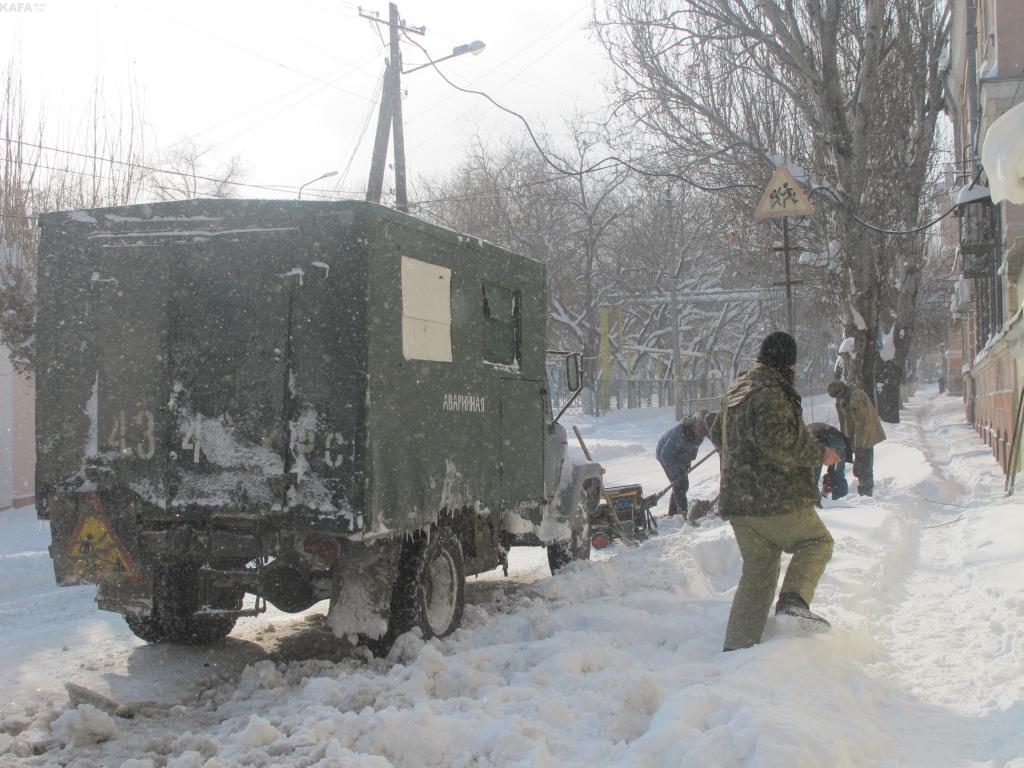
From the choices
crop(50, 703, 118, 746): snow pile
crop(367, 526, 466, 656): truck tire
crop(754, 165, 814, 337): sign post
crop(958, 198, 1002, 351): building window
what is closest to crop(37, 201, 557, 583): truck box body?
crop(367, 526, 466, 656): truck tire

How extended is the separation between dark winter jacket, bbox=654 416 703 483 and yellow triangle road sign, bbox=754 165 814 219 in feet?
8.70

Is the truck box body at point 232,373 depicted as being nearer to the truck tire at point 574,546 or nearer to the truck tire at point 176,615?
the truck tire at point 176,615

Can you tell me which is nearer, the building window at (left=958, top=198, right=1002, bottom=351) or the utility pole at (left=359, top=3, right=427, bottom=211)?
the utility pole at (left=359, top=3, right=427, bottom=211)

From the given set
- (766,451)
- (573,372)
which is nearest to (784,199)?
(573,372)

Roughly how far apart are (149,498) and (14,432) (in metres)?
12.9

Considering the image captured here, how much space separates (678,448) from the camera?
40.6 ft

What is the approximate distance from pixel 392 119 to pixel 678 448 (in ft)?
34.9

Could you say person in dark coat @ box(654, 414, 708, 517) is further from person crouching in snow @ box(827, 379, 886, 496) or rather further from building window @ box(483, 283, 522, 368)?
building window @ box(483, 283, 522, 368)

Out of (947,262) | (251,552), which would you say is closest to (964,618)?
(251,552)

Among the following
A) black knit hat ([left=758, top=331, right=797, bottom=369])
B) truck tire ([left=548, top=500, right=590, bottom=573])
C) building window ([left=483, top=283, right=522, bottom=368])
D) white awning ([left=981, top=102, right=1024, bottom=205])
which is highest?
white awning ([left=981, top=102, right=1024, bottom=205])

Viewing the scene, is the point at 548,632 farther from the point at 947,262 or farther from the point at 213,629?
the point at 947,262

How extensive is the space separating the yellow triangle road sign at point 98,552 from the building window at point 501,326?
103 inches

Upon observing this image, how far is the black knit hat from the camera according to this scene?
5422mm

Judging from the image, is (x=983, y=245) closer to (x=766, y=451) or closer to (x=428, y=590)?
(x=766, y=451)
